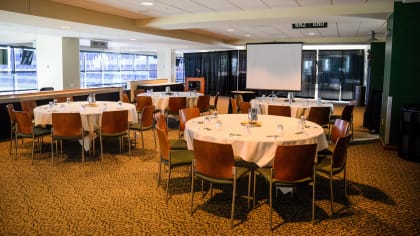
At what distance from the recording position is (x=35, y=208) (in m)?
4.05

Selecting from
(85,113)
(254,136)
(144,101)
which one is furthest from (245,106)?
(254,136)

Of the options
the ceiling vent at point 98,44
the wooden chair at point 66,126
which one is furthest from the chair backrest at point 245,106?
the ceiling vent at point 98,44

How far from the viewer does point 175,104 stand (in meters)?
8.68

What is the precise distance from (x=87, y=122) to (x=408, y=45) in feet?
19.9

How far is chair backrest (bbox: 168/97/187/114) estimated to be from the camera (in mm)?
8648

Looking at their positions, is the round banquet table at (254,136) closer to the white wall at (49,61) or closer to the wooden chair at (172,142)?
the wooden chair at (172,142)

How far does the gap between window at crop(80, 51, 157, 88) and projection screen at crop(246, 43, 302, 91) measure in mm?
8895

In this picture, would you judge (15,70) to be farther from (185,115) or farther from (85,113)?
(185,115)

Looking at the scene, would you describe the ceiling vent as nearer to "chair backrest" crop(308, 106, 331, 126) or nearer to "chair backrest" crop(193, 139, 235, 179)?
"chair backrest" crop(308, 106, 331, 126)

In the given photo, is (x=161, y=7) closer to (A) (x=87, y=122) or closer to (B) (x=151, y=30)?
(B) (x=151, y=30)

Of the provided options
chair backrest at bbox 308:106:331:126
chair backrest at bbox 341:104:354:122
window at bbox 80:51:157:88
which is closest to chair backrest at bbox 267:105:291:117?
chair backrest at bbox 308:106:331:126

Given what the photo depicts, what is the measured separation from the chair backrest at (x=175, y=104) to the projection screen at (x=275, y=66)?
3.65m

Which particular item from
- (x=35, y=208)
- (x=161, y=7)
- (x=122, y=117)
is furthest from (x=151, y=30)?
(x=35, y=208)

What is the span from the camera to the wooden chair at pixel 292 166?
347 centimetres
